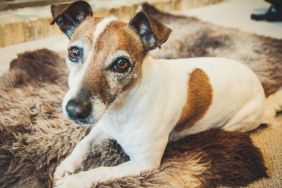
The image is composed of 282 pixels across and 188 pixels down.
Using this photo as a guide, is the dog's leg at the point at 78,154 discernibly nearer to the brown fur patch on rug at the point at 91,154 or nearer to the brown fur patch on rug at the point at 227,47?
the brown fur patch on rug at the point at 91,154

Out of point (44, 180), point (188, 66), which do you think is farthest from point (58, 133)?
point (188, 66)

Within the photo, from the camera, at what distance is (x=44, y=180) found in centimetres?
174

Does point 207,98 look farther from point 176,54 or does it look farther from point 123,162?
point 176,54

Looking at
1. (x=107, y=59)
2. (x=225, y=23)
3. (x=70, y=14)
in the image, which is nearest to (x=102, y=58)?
(x=107, y=59)

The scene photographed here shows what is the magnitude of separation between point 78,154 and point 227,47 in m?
1.78

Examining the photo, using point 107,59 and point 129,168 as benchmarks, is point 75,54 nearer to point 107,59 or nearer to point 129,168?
point 107,59

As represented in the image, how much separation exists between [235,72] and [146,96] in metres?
0.62

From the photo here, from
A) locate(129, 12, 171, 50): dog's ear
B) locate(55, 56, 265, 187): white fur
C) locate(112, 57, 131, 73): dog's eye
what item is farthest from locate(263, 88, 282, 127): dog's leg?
locate(112, 57, 131, 73): dog's eye

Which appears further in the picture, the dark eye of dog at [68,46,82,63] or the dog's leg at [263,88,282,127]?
the dog's leg at [263,88,282,127]

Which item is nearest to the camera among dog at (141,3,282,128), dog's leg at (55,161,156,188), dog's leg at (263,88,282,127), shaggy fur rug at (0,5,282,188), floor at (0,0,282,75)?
dog's leg at (55,161,156,188)

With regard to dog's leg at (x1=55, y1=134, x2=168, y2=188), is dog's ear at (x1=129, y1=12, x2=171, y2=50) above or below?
above

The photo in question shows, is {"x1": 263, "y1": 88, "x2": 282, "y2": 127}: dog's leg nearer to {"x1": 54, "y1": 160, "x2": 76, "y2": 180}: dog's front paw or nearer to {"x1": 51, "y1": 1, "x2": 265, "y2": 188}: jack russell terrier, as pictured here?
{"x1": 51, "y1": 1, "x2": 265, "y2": 188}: jack russell terrier

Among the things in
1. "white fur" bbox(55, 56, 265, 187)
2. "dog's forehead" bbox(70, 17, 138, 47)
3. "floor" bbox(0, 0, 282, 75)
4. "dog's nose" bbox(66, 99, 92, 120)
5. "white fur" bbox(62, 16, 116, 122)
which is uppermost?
"dog's forehead" bbox(70, 17, 138, 47)

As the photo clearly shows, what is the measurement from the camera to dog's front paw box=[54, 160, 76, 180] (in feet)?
5.74
